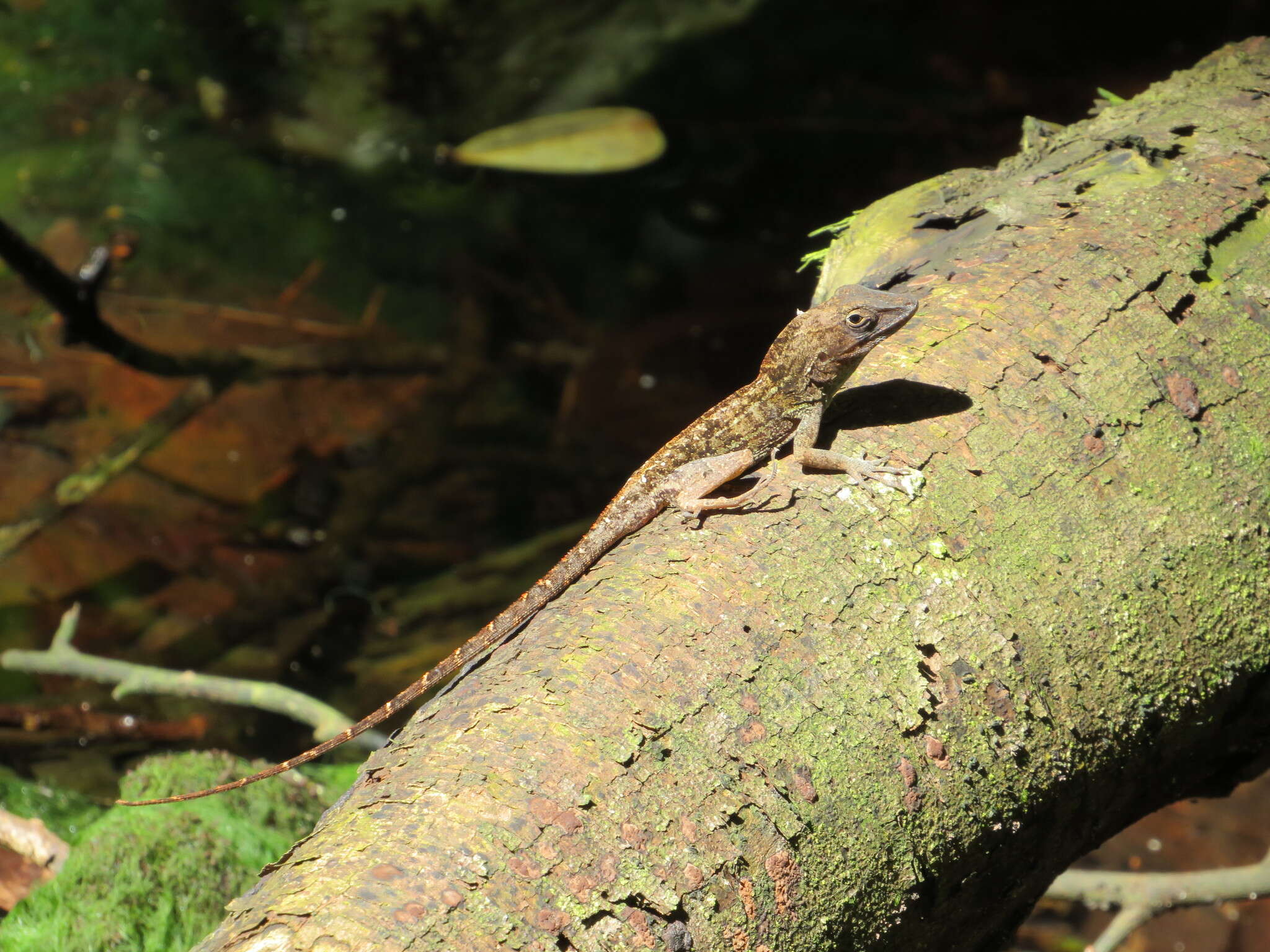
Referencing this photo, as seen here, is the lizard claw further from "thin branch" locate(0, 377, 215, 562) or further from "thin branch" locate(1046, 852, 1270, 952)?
"thin branch" locate(0, 377, 215, 562)

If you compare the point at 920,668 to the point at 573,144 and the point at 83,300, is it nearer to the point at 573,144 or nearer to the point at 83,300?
the point at 83,300

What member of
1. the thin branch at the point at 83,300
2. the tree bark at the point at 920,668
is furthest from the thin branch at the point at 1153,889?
the thin branch at the point at 83,300

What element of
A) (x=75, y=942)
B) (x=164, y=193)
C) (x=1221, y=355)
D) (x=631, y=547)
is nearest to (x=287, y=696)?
(x=75, y=942)

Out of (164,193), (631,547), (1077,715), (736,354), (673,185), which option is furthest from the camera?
(673,185)

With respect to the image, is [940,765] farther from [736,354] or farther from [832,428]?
[736,354]

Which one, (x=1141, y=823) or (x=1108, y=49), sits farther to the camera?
(x=1108, y=49)

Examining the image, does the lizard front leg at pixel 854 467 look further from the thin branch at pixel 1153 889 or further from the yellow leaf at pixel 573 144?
the yellow leaf at pixel 573 144
